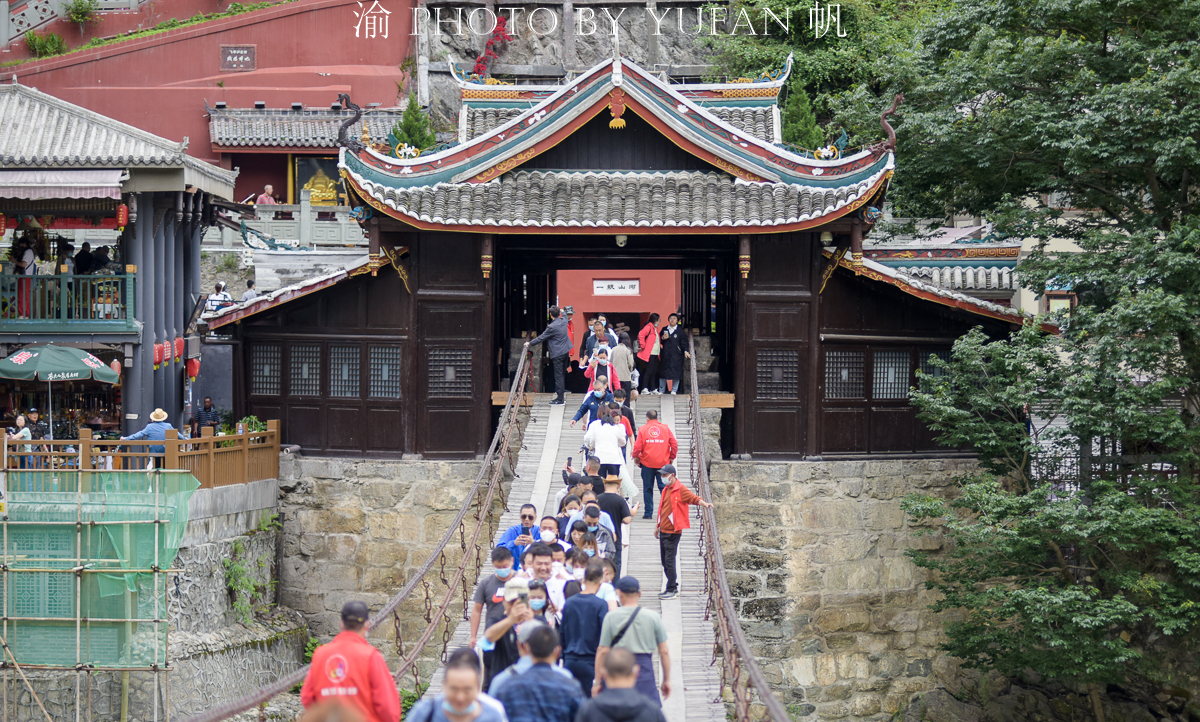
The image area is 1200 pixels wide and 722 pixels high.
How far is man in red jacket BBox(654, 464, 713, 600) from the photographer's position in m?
14.6

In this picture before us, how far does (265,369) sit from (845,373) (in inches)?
376

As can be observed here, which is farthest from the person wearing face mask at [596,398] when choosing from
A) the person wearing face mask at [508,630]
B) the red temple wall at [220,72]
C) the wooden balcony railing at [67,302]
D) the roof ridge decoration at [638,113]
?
the red temple wall at [220,72]

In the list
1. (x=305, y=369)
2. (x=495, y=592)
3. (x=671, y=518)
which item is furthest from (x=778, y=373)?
(x=495, y=592)

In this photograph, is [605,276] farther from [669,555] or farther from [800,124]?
[669,555]

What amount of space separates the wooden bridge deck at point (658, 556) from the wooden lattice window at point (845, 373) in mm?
2470

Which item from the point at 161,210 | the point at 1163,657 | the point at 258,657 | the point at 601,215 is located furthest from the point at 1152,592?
the point at 161,210

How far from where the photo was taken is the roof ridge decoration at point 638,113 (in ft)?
67.9

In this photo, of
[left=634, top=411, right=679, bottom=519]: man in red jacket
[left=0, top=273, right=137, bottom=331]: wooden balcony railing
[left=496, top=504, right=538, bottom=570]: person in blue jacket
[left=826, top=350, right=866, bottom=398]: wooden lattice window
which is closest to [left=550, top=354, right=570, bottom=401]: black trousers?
[left=826, top=350, right=866, bottom=398]: wooden lattice window

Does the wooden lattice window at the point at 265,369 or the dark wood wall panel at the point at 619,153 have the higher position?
the dark wood wall panel at the point at 619,153

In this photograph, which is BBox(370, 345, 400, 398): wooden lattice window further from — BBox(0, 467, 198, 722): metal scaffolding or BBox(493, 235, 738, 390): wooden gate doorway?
BBox(0, 467, 198, 722): metal scaffolding

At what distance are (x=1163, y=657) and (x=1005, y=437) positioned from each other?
12.8 feet

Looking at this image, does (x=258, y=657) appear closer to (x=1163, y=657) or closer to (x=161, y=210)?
(x=161, y=210)

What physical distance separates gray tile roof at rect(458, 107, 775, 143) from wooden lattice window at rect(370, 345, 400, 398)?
5225mm

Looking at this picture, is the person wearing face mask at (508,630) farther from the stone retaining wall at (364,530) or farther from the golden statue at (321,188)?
the golden statue at (321,188)
